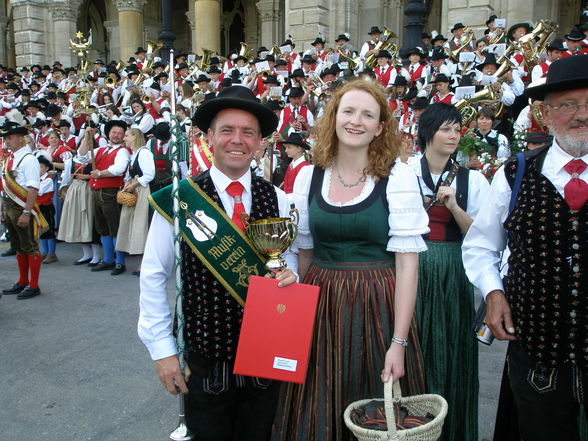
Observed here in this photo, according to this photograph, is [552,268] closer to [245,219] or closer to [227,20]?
[245,219]

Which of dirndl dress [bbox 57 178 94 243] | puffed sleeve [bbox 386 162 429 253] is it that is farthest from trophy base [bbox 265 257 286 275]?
dirndl dress [bbox 57 178 94 243]

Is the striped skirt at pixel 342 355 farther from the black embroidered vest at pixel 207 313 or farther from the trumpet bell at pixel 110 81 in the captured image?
the trumpet bell at pixel 110 81

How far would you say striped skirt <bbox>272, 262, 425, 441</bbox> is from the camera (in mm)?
2381

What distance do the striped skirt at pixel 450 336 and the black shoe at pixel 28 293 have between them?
528 cm

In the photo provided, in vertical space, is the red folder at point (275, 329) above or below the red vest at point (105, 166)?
below

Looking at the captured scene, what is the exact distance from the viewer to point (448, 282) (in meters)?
3.22

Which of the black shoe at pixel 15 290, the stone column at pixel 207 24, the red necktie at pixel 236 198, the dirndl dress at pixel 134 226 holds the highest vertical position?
the stone column at pixel 207 24

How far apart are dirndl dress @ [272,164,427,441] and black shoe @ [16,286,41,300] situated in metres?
5.23

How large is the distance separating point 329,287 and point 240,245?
458 mm

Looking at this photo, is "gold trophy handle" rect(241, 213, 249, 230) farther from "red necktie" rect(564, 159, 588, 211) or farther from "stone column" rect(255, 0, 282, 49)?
"stone column" rect(255, 0, 282, 49)

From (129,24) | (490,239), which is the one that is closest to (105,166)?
(490,239)

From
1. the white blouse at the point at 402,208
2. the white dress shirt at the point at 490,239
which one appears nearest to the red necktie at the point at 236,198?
the white blouse at the point at 402,208

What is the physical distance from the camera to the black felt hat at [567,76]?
80.0 inches

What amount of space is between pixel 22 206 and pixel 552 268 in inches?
252
